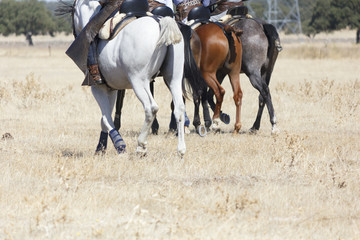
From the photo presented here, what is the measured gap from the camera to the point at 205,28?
11086mm

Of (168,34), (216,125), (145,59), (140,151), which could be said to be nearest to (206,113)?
(216,125)

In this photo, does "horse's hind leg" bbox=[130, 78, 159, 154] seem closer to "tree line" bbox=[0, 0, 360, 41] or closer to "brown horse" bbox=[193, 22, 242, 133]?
"brown horse" bbox=[193, 22, 242, 133]

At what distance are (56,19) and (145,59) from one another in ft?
247

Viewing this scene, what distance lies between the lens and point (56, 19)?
266 feet

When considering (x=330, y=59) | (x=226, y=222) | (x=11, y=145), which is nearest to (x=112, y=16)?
(x=11, y=145)

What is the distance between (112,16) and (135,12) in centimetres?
31

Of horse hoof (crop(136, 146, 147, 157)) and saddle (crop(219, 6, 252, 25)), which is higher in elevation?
saddle (crop(219, 6, 252, 25))

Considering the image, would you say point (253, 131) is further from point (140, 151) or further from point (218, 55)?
point (140, 151)

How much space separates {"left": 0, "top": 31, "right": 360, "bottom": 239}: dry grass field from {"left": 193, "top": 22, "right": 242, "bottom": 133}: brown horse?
0.77 metres

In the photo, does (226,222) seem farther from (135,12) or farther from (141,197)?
(135,12)

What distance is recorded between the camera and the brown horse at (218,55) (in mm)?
10992

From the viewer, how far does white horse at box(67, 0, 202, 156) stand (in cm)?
796

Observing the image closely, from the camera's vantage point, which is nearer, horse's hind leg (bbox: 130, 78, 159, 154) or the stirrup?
horse's hind leg (bbox: 130, 78, 159, 154)

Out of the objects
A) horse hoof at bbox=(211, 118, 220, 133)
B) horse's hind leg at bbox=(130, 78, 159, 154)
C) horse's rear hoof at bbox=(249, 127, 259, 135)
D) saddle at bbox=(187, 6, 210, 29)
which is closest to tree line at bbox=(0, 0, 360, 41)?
horse's rear hoof at bbox=(249, 127, 259, 135)
